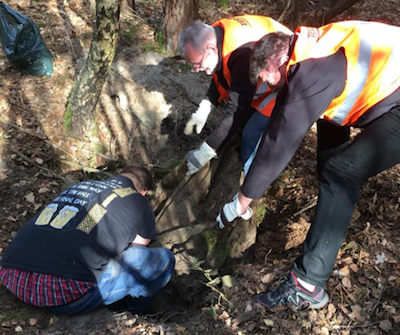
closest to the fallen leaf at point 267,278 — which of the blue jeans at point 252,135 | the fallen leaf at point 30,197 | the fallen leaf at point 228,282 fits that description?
the fallen leaf at point 228,282

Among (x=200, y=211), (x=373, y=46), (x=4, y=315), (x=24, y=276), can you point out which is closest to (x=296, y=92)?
(x=373, y=46)

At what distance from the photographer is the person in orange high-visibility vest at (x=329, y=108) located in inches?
81.4

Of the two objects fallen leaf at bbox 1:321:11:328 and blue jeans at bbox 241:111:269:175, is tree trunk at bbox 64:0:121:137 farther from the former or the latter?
fallen leaf at bbox 1:321:11:328

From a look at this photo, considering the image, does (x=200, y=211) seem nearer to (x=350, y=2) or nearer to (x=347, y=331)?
(x=347, y=331)

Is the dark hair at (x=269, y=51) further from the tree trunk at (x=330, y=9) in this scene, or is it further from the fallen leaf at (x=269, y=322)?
the tree trunk at (x=330, y=9)

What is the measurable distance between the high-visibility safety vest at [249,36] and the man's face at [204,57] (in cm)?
8

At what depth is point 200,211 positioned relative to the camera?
12.3 ft

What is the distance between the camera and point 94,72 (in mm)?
4262

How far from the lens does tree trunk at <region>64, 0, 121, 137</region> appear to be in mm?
3936

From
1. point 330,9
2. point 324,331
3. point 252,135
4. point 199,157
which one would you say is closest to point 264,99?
point 252,135

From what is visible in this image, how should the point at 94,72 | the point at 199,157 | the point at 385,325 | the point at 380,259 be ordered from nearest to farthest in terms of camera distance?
the point at 385,325
the point at 380,259
the point at 199,157
the point at 94,72

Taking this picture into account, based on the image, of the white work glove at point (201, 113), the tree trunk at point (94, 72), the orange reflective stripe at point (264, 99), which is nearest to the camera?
the orange reflective stripe at point (264, 99)

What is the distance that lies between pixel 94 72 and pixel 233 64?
72.4 inches

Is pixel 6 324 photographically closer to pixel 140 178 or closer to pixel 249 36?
pixel 140 178
